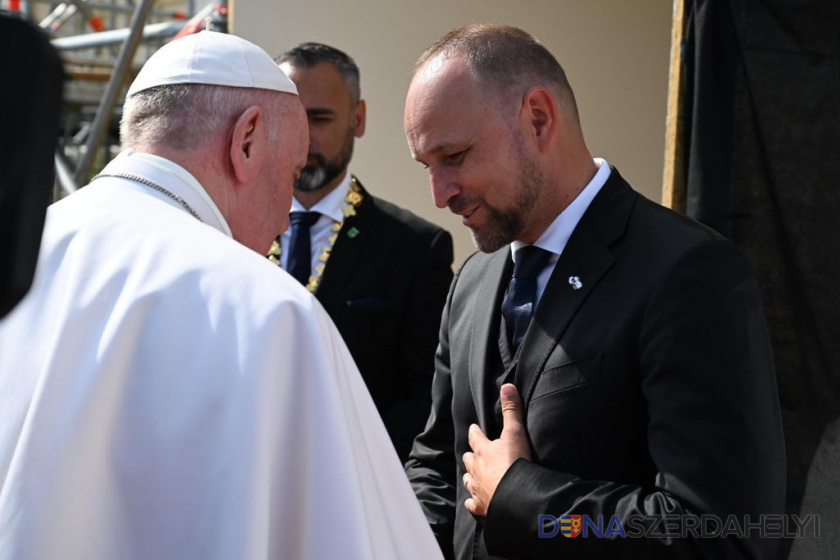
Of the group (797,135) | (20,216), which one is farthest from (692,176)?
(20,216)

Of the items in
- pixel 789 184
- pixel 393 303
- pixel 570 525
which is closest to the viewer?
pixel 570 525

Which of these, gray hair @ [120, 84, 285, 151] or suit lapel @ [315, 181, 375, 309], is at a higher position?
gray hair @ [120, 84, 285, 151]

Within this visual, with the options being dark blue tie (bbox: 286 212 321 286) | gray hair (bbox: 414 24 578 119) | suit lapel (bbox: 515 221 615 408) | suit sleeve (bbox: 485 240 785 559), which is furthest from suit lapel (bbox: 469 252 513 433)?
dark blue tie (bbox: 286 212 321 286)

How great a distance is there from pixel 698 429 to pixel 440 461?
0.88 m

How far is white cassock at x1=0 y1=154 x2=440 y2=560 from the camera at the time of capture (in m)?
1.49

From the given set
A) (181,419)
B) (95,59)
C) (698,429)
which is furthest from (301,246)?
(95,59)

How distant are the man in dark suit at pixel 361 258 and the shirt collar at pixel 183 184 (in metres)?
1.51

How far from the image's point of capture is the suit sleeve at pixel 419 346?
10.9 feet

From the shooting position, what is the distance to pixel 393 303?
352 cm

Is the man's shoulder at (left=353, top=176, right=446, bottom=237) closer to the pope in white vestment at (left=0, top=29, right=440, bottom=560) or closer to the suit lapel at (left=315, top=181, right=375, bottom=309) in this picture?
the suit lapel at (left=315, top=181, right=375, bottom=309)

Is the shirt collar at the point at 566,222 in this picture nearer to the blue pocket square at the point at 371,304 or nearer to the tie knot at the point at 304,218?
the blue pocket square at the point at 371,304

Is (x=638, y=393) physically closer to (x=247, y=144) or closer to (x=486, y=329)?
(x=486, y=329)

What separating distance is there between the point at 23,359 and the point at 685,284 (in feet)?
4.08

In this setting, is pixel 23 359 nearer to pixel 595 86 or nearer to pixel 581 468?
pixel 581 468
